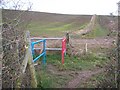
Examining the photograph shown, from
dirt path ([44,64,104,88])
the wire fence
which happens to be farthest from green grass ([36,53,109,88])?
the wire fence

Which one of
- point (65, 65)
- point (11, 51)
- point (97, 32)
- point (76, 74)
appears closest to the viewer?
point (11, 51)

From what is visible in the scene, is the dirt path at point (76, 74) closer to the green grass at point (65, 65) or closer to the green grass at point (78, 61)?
the green grass at point (65, 65)

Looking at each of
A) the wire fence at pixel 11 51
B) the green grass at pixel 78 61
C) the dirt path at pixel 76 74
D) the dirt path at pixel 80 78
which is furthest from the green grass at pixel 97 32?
the wire fence at pixel 11 51

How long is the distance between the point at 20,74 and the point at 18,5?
106cm

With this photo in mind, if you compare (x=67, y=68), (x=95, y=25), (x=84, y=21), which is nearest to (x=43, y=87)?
(x=67, y=68)

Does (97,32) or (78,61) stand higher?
(97,32)

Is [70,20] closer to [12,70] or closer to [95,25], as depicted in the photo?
[95,25]

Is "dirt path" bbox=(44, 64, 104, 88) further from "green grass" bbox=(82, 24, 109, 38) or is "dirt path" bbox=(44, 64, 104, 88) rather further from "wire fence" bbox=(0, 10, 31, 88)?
"green grass" bbox=(82, 24, 109, 38)

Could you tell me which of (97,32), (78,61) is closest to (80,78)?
(78,61)

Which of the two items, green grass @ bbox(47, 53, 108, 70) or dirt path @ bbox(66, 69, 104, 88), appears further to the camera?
green grass @ bbox(47, 53, 108, 70)

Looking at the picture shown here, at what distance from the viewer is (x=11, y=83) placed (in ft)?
13.6

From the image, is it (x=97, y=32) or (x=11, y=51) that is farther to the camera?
(x=97, y=32)

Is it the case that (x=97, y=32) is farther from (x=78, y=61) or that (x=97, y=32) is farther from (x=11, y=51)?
(x=11, y=51)

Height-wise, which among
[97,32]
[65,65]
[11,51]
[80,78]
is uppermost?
[97,32]
